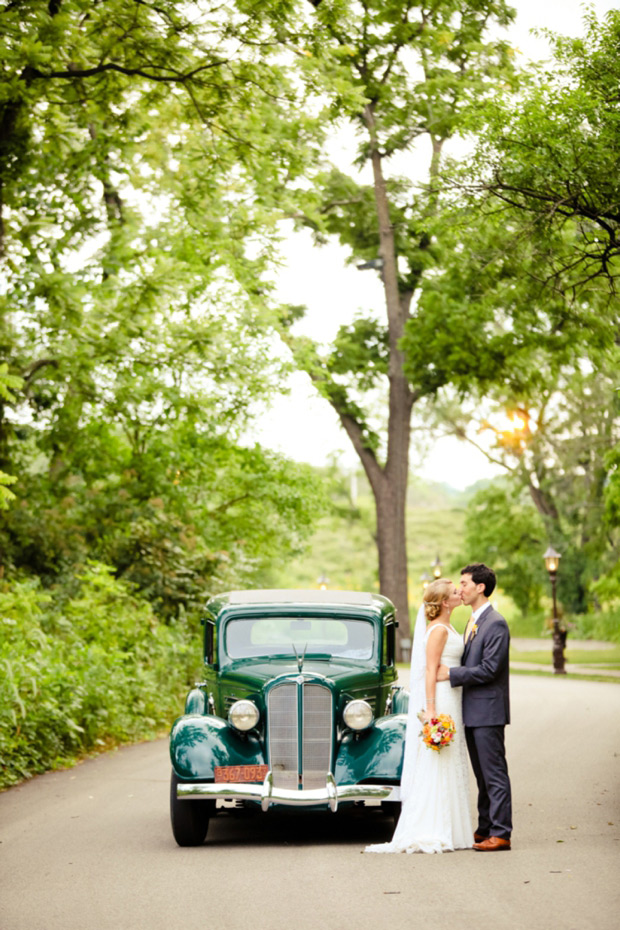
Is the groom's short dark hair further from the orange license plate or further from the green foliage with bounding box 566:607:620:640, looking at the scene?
the green foliage with bounding box 566:607:620:640

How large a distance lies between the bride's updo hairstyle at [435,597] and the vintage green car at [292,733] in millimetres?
1110

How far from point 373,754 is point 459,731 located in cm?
77

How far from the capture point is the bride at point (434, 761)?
8.40 meters

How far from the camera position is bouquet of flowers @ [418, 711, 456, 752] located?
27.5 ft

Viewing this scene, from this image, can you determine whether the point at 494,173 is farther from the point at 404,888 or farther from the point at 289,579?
the point at 289,579

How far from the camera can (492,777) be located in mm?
8383

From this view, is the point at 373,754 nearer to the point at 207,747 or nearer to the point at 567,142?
the point at 207,747

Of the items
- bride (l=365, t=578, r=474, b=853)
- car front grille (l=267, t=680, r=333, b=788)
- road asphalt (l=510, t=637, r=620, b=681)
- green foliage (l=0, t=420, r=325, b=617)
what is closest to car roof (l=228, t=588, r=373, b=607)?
car front grille (l=267, t=680, r=333, b=788)

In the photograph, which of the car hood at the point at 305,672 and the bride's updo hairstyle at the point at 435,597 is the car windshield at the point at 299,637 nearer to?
the car hood at the point at 305,672

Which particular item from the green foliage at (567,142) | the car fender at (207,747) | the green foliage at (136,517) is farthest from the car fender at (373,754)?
the green foliage at (136,517)

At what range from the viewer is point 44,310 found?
19.1 m

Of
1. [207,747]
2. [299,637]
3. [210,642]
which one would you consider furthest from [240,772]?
[210,642]

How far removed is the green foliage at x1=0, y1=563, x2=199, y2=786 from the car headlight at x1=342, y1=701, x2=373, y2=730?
15.5 ft

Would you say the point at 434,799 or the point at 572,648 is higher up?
the point at 434,799
